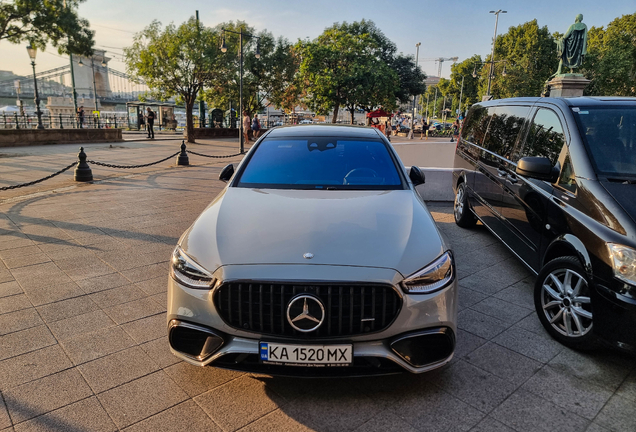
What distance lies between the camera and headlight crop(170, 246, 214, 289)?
2.61 m

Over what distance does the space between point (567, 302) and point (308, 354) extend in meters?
2.22

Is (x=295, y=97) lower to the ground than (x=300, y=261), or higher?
higher

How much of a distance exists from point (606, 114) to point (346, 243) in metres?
2.97

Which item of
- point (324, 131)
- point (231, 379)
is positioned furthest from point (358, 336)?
point (324, 131)

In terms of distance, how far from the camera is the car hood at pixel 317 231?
2.61 meters

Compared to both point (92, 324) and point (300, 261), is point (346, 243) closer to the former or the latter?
point (300, 261)

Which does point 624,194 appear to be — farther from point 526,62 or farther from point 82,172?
point 526,62

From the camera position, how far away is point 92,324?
367 cm

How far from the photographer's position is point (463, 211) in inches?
275

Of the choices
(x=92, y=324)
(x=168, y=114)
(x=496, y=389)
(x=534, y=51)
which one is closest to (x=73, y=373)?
(x=92, y=324)

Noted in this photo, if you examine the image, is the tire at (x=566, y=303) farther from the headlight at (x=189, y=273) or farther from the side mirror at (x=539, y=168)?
the headlight at (x=189, y=273)

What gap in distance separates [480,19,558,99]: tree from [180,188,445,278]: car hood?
162 feet

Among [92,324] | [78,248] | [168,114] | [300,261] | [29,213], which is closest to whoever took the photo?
[300,261]

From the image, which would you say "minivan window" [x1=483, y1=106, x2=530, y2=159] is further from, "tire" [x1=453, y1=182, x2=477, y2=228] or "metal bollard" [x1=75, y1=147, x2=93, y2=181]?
"metal bollard" [x1=75, y1=147, x2=93, y2=181]
